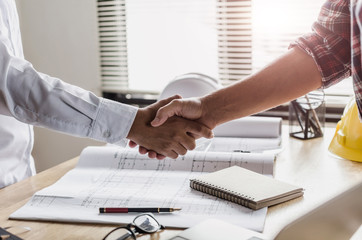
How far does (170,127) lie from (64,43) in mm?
1288

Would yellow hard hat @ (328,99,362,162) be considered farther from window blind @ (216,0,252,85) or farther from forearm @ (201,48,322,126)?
window blind @ (216,0,252,85)

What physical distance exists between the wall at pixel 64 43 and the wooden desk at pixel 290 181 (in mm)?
1229

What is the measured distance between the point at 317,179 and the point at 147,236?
1.74ft

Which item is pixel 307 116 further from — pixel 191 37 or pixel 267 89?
pixel 191 37

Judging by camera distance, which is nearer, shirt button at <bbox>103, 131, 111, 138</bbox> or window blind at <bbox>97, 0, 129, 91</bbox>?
shirt button at <bbox>103, 131, 111, 138</bbox>

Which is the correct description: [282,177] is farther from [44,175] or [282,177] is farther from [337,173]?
[44,175]

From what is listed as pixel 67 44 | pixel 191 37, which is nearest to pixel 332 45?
pixel 191 37

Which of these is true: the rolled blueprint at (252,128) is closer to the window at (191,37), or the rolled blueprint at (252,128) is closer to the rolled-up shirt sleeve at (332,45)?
the rolled-up shirt sleeve at (332,45)

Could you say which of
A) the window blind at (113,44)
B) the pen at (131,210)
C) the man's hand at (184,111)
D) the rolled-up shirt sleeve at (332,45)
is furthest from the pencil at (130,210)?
the window blind at (113,44)

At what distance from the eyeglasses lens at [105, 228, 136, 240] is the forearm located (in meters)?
0.64

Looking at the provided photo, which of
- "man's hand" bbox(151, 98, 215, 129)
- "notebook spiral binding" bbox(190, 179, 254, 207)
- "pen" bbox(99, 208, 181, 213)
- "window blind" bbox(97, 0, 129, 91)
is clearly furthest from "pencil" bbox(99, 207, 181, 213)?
"window blind" bbox(97, 0, 129, 91)

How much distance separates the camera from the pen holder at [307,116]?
1623 mm

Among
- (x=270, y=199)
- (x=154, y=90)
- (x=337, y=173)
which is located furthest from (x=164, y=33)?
(x=270, y=199)

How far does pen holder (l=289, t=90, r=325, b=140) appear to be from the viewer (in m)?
1.62
